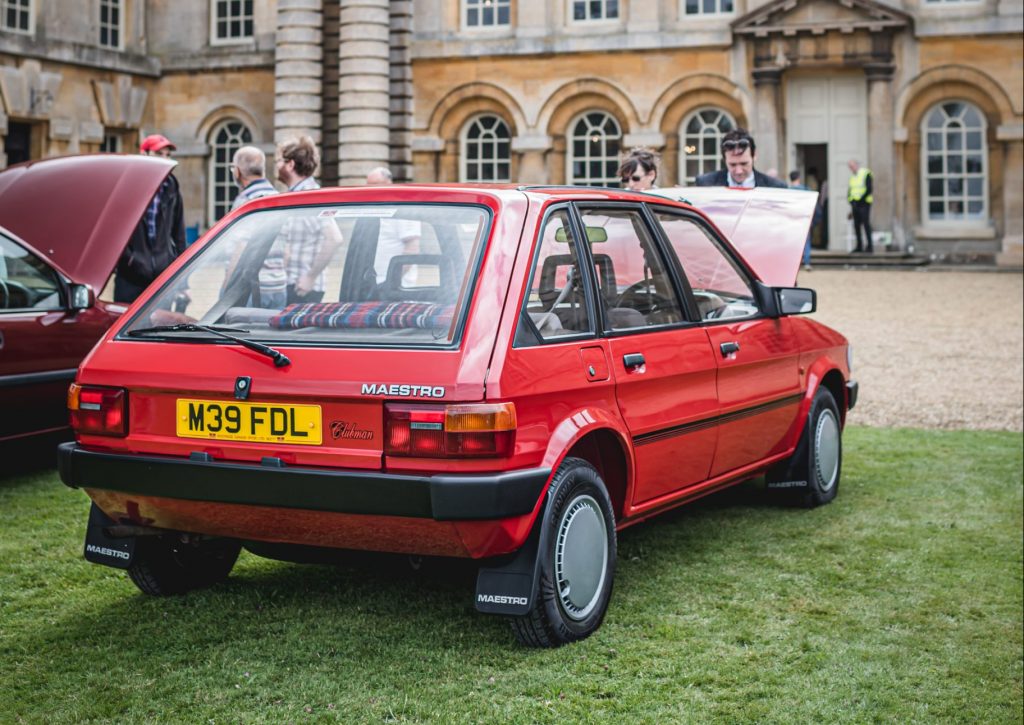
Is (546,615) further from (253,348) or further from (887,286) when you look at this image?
(887,286)

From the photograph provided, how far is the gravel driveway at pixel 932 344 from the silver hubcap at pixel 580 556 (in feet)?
21.0

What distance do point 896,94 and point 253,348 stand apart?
23367 mm

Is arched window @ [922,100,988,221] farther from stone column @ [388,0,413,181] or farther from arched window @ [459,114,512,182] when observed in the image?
stone column @ [388,0,413,181]

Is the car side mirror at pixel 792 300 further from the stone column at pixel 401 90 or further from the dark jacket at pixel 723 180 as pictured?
the stone column at pixel 401 90

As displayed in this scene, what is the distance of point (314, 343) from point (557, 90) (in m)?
23.7

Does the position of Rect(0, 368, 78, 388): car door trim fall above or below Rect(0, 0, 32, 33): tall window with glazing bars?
below

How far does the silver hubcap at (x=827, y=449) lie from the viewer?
6.86 meters

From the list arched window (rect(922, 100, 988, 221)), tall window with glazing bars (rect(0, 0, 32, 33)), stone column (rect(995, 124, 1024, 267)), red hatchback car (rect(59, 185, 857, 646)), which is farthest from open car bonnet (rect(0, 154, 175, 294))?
arched window (rect(922, 100, 988, 221))

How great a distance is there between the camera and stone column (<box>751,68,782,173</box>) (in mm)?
25875

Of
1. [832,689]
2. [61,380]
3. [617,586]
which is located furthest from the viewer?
[61,380]

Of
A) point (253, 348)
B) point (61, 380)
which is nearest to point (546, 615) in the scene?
point (253, 348)

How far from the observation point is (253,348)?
4246 millimetres

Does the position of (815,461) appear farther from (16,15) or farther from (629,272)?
(16,15)

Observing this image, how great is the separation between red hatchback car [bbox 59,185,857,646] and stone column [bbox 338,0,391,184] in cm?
2206
